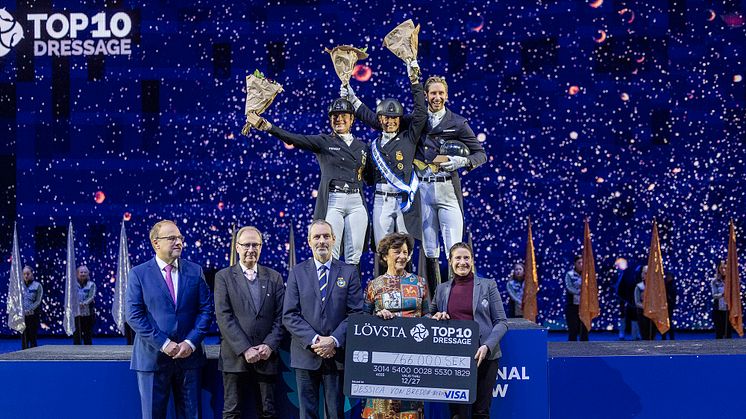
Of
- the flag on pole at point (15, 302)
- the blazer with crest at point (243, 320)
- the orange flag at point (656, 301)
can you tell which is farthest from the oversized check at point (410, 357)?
the flag on pole at point (15, 302)

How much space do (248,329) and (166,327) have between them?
17.1 inches

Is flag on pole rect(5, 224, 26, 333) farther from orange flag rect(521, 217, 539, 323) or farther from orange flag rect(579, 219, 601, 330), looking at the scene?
orange flag rect(579, 219, 601, 330)

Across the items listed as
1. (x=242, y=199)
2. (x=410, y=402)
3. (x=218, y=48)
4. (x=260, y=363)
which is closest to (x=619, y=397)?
(x=410, y=402)

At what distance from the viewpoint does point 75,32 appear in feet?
38.9

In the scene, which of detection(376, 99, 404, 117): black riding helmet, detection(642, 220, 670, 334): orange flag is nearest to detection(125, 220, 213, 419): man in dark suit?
detection(376, 99, 404, 117): black riding helmet

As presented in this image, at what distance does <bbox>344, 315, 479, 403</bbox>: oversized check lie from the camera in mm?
4578

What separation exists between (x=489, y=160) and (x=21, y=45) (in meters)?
6.57

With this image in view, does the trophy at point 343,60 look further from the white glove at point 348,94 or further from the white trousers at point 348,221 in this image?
the white trousers at point 348,221

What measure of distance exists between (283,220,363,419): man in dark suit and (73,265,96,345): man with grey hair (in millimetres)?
6917

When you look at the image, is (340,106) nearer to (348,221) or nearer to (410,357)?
(348,221)

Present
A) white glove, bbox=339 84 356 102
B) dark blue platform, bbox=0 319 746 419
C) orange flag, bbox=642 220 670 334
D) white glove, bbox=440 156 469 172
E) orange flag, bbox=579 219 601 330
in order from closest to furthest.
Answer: dark blue platform, bbox=0 319 746 419
white glove, bbox=440 156 469 172
white glove, bbox=339 84 356 102
orange flag, bbox=642 220 670 334
orange flag, bbox=579 219 601 330

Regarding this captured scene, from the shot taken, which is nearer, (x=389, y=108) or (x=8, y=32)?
(x=389, y=108)

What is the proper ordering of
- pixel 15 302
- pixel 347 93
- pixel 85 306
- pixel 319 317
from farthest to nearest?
pixel 85 306
pixel 15 302
pixel 347 93
pixel 319 317

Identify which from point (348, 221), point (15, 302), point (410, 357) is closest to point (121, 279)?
point (15, 302)
